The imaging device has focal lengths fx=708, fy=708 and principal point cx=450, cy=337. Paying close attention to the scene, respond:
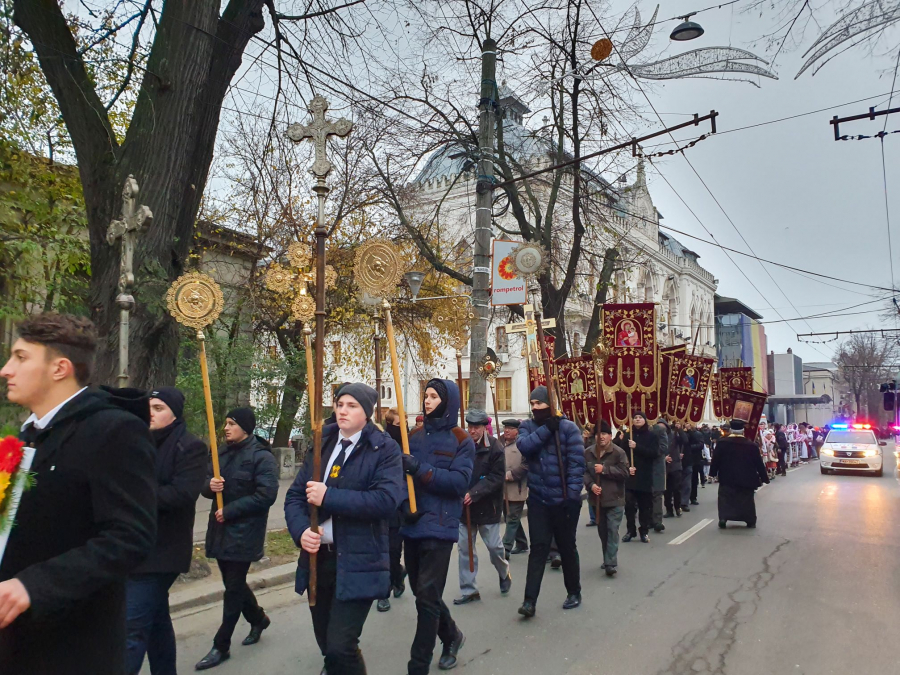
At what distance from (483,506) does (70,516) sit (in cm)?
520

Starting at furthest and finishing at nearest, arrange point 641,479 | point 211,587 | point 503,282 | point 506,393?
1. point 506,393
2. point 503,282
3. point 641,479
4. point 211,587

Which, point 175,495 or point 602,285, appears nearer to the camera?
point 175,495

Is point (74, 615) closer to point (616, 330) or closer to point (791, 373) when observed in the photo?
point (616, 330)

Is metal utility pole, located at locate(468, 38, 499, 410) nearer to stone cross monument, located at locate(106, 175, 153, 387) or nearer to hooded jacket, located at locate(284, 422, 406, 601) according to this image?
stone cross monument, located at locate(106, 175, 153, 387)

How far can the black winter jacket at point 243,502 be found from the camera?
4.98 m

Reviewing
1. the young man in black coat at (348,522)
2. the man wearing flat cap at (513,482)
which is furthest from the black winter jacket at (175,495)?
the man wearing flat cap at (513,482)

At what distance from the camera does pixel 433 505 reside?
4.69 metres

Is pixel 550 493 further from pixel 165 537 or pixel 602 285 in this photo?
pixel 602 285

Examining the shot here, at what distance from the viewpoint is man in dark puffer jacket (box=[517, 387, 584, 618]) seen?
6172mm

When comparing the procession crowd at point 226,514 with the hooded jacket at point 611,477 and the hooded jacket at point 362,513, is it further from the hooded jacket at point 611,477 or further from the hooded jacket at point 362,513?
the hooded jacket at point 611,477

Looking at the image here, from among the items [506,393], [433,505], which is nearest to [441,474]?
[433,505]

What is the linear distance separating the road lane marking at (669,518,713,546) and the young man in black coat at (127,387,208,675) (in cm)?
807

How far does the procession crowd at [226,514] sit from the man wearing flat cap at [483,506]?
0.8 inches

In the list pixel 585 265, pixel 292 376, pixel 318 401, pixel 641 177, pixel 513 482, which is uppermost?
pixel 641 177
